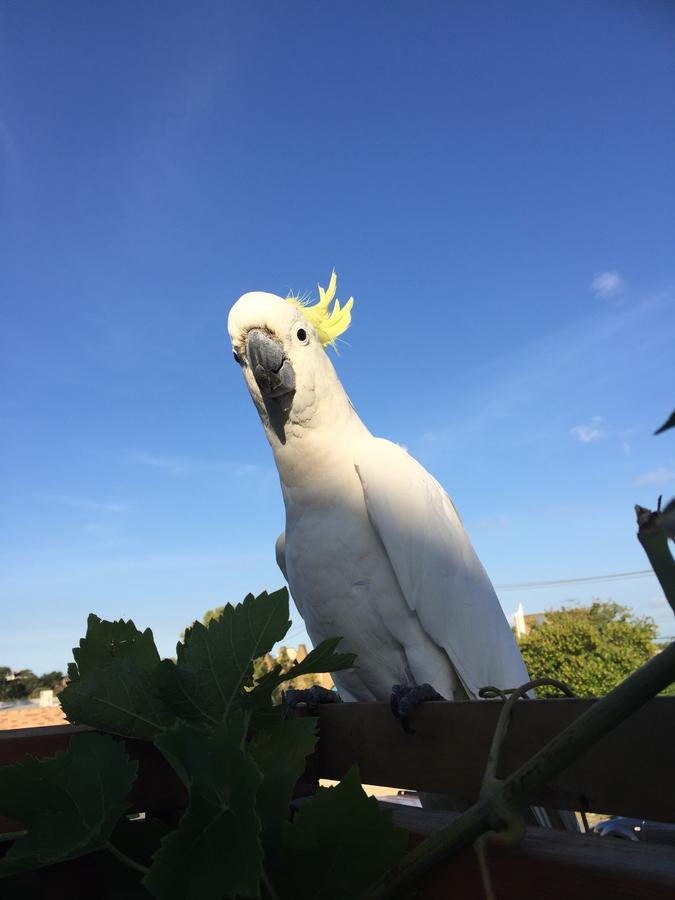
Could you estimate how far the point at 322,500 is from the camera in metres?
1.97

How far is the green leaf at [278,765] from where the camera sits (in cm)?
37

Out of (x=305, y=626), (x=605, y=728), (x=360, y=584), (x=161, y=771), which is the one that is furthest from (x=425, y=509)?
(x=605, y=728)

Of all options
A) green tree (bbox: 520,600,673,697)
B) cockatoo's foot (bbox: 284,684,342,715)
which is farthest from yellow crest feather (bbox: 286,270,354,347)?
green tree (bbox: 520,600,673,697)

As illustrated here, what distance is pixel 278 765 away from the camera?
0.39 m

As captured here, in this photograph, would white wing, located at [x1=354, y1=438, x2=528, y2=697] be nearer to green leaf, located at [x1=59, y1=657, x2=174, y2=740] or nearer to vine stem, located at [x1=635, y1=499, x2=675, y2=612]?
green leaf, located at [x1=59, y1=657, x2=174, y2=740]

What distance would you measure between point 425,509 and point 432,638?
365 mm

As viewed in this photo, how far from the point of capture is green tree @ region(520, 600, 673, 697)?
8.66 m

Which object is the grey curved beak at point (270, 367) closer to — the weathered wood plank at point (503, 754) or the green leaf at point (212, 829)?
the weathered wood plank at point (503, 754)

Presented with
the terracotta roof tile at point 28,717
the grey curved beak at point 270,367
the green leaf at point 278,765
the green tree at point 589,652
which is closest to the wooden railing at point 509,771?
the green leaf at point 278,765

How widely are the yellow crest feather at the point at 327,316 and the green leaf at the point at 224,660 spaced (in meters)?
2.10

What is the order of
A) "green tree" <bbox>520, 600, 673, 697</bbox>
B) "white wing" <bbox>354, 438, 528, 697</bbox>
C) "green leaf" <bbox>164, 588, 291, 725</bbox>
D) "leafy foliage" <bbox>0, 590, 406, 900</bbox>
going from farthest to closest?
"green tree" <bbox>520, 600, 673, 697</bbox>
"white wing" <bbox>354, 438, 528, 697</bbox>
"green leaf" <bbox>164, 588, 291, 725</bbox>
"leafy foliage" <bbox>0, 590, 406, 900</bbox>

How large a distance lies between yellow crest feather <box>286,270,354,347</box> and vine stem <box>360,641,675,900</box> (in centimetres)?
225

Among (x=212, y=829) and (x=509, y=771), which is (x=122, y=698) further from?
(x=509, y=771)

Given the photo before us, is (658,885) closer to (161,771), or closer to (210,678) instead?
(210,678)
